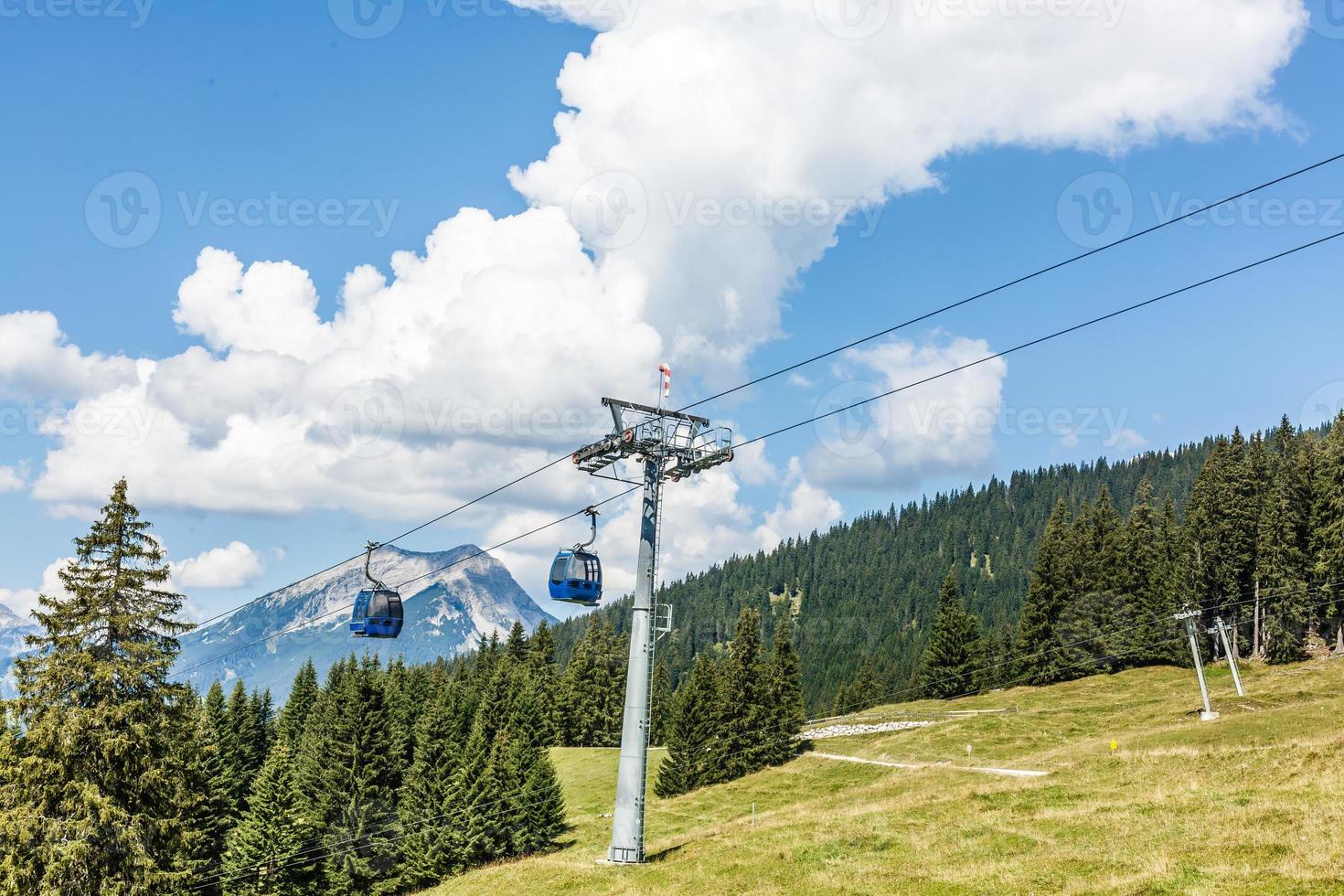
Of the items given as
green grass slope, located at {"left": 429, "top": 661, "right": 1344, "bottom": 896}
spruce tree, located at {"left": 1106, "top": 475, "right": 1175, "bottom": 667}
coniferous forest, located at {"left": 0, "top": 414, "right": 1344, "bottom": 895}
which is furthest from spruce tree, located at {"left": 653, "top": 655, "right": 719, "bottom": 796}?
spruce tree, located at {"left": 1106, "top": 475, "right": 1175, "bottom": 667}

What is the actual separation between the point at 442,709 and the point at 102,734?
199 ft

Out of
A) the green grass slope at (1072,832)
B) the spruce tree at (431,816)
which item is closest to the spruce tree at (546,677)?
the spruce tree at (431,816)

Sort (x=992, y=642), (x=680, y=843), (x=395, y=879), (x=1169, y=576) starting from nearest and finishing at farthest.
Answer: (x=680, y=843) < (x=395, y=879) < (x=1169, y=576) < (x=992, y=642)

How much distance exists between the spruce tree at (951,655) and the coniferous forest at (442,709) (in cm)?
24

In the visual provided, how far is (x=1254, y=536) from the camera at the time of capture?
9100 cm

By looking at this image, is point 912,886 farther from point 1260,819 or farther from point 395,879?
point 395,879

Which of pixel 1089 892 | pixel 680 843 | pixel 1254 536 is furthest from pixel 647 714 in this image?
pixel 1254 536

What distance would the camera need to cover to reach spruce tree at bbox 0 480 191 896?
3300 cm

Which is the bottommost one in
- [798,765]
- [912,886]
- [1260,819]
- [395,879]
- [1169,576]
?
[395,879]

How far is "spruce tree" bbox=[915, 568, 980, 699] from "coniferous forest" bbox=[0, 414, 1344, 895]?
24cm

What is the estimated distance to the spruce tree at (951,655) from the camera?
333ft

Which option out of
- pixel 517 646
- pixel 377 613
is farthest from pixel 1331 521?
pixel 517 646

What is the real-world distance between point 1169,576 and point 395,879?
284 feet

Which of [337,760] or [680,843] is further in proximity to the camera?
[337,760]
